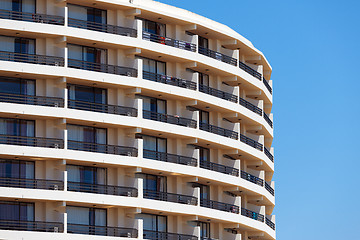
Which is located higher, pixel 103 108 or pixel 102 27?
pixel 102 27

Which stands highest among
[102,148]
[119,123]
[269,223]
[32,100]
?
[32,100]

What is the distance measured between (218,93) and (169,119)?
23.3 ft

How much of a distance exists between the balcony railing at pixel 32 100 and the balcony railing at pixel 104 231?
948 centimetres

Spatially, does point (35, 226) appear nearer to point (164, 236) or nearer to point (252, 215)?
point (164, 236)

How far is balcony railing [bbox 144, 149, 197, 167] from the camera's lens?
8131 cm

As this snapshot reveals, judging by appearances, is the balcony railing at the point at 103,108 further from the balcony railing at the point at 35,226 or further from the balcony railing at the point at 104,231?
the balcony railing at the point at 35,226

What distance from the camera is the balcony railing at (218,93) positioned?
86.6 meters

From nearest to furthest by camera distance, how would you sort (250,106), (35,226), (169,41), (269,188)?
(35,226) < (169,41) < (250,106) < (269,188)

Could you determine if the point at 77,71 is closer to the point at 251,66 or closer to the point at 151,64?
the point at 151,64

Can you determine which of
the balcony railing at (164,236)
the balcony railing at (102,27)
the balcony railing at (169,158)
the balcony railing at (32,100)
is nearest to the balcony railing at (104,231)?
the balcony railing at (164,236)

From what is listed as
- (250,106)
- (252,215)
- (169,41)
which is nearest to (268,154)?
(250,106)

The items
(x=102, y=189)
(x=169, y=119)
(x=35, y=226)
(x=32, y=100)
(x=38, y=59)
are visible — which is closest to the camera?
(x=35, y=226)

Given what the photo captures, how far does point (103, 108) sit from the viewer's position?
3113 inches

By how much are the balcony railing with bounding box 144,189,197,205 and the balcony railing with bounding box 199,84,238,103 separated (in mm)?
9978
